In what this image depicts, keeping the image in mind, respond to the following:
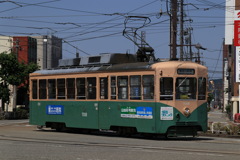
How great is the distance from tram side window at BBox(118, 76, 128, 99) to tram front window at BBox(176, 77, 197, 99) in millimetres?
2296

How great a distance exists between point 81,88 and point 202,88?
19.0 ft

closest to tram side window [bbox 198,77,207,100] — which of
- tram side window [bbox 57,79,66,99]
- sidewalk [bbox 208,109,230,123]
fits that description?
tram side window [bbox 57,79,66,99]

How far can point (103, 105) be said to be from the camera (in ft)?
72.0

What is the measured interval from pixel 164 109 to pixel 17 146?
6.37 m

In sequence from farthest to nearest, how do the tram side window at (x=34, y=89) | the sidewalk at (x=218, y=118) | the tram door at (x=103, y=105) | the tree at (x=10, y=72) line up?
the sidewalk at (x=218, y=118)
the tree at (x=10, y=72)
the tram side window at (x=34, y=89)
the tram door at (x=103, y=105)

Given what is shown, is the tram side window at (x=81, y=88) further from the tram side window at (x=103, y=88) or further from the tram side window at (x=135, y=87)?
the tram side window at (x=135, y=87)

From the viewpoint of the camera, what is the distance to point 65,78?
78.1 feet

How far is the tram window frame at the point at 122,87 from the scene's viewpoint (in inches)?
826

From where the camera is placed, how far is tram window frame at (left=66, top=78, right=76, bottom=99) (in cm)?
2345

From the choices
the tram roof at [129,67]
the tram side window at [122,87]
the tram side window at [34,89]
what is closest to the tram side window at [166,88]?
the tram roof at [129,67]

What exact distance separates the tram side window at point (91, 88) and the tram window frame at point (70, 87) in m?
1.02

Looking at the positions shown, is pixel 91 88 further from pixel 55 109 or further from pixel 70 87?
pixel 55 109

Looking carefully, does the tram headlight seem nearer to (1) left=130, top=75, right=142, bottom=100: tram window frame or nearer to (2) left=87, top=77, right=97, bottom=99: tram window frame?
(1) left=130, top=75, right=142, bottom=100: tram window frame

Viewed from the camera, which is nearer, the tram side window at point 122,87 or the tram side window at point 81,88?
the tram side window at point 122,87
